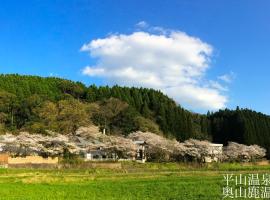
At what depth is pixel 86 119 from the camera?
75.7 meters

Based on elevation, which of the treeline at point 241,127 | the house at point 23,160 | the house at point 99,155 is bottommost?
the house at point 23,160

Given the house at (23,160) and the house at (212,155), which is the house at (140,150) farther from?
the house at (23,160)

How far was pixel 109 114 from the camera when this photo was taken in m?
84.7

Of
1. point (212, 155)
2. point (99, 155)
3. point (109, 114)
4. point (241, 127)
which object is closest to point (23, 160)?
point (99, 155)

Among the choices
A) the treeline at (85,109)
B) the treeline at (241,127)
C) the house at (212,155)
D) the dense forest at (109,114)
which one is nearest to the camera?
the house at (212,155)

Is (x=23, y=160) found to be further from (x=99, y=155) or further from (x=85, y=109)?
(x=85, y=109)

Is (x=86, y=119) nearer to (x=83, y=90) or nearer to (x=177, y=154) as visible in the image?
(x=177, y=154)

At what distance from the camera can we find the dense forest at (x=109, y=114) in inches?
2985

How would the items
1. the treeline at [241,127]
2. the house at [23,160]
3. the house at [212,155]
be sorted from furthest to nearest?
the treeline at [241,127] < the house at [212,155] < the house at [23,160]

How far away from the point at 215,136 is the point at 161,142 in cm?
4083

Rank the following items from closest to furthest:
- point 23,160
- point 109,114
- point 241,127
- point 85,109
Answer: point 23,160, point 85,109, point 109,114, point 241,127

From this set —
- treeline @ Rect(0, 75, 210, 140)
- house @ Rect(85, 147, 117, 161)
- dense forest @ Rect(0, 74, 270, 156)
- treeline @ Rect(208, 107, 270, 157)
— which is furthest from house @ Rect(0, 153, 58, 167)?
treeline @ Rect(208, 107, 270, 157)

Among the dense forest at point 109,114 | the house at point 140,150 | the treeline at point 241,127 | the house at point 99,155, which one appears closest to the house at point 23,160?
the house at point 99,155

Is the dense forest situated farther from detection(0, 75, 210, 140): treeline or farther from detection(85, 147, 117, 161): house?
detection(85, 147, 117, 161): house
